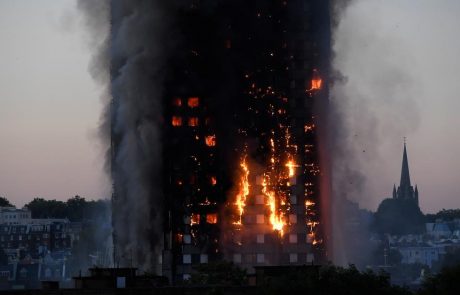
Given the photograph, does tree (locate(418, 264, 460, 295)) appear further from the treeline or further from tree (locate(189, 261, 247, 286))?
tree (locate(189, 261, 247, 286))

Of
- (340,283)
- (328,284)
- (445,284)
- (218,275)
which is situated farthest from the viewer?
(218,275)

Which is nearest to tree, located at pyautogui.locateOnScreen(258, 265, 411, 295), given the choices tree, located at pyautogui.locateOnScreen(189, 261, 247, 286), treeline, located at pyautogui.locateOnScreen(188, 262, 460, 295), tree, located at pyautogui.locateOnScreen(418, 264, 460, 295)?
treeline, located at pyautogui.locateOnScreen(188, 262, 460, 295)

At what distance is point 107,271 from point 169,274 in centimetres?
3926

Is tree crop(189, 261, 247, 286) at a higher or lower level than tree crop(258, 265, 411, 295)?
higher

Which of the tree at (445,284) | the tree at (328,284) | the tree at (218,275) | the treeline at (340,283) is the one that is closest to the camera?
the tree at (328,284)

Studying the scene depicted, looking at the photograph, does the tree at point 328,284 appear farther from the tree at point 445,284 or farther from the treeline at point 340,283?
the tree at point 445,284

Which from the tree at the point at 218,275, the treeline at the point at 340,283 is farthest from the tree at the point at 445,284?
the tree at the point at 218,275

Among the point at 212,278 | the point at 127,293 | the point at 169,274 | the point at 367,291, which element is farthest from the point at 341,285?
the point at 169,274

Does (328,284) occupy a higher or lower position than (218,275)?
lower

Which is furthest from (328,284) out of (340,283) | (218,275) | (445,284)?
(218,275)

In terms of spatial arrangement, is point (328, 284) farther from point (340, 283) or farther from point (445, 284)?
point (445, 284)

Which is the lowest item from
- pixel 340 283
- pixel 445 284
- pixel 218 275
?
pixel 445 284

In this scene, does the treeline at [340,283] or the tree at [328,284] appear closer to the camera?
the tree at [328,284]

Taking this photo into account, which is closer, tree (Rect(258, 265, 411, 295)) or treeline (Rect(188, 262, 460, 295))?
tree (Rect(258, 265, 411, 295))
